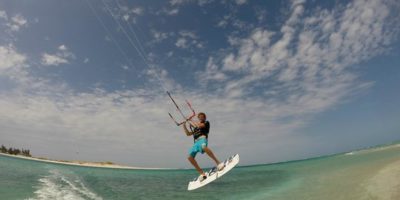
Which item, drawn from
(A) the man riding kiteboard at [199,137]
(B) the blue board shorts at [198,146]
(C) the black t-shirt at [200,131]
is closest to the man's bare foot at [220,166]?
(A) the man riding kiteboard at [199,137]

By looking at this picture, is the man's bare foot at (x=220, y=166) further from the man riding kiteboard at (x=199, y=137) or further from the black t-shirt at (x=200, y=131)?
the black t-shirt at (x=200, y=131)

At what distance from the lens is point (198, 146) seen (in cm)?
1330

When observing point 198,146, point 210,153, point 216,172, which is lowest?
point 216,172

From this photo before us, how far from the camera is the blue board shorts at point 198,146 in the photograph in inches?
519

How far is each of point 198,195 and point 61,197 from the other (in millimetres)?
8896

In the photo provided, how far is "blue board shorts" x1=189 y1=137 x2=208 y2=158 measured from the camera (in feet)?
43.3

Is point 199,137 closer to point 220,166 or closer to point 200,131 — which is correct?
point 200,131

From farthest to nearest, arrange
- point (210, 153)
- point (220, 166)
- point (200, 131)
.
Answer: point (220, 166) → point (200, 131) → point (210, 153)

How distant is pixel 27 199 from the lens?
15.3 metres

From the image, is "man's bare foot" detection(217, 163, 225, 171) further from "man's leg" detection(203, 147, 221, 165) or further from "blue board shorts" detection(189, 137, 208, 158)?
"blue board shorts" detection(189, 137, 208, 158)

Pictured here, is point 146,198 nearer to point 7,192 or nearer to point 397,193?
point 7,192

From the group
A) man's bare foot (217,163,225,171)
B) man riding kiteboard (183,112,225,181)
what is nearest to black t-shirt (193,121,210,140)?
man riding kiteboard (183,112,225,181)

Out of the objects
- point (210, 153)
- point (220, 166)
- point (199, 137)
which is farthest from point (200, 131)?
point (220, 166)

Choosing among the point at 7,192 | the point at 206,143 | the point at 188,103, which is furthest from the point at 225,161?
the point at 7,192
